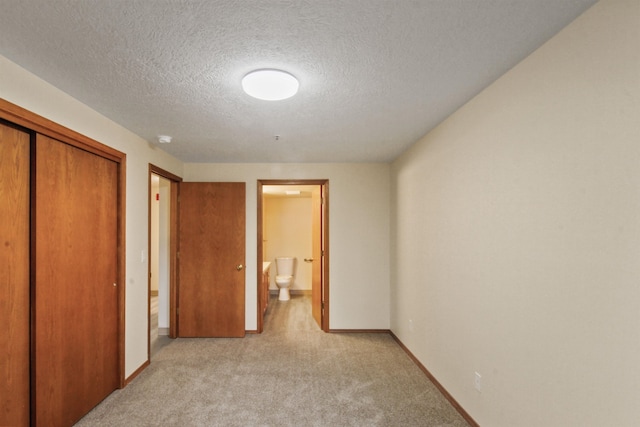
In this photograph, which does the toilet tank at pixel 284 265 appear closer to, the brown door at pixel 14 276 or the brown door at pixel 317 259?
the brown door at pixel 317 259

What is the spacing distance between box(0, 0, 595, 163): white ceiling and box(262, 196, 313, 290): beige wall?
423 cm

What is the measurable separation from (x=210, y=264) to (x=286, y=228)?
9.41ft

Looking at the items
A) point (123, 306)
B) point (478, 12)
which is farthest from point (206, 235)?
point (478, 12)

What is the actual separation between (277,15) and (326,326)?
3.70 meters

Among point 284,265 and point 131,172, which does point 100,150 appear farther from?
point 284,265

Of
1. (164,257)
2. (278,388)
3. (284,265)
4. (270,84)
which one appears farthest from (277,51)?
(284,265)

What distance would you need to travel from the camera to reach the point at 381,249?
418cm

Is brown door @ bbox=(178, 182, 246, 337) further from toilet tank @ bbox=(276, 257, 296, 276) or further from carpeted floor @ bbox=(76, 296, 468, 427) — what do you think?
toilet tank @ bbox=(276, 257, 296, 276)

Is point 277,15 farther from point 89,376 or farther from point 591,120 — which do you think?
point 89,376

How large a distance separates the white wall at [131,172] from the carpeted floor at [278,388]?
1.41ft

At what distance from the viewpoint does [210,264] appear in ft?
12.9

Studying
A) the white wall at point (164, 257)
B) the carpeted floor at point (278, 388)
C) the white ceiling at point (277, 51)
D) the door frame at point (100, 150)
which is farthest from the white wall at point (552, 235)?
the white wall at point (164, 257)

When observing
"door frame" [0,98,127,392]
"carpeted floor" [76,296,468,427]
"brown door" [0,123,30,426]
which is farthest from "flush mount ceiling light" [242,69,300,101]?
"carpeted floor" [76,296,468,427]

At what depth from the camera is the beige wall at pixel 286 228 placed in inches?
264
